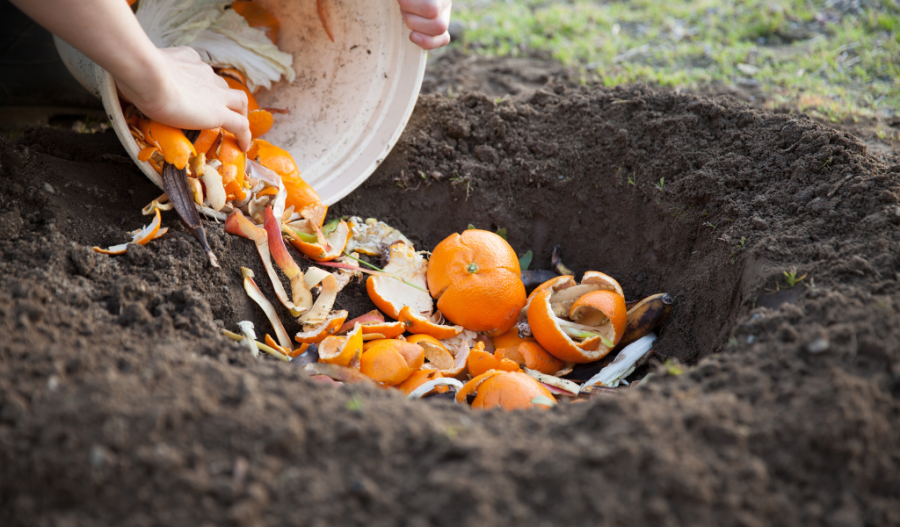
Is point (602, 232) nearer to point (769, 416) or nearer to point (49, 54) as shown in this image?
point (769, 416)

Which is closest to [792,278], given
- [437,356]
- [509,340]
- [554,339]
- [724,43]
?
[554,339]

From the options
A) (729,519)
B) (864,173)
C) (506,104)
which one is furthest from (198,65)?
(864,173)

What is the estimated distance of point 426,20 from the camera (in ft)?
9.55

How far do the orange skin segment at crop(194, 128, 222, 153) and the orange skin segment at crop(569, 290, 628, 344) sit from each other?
1792 millimetres

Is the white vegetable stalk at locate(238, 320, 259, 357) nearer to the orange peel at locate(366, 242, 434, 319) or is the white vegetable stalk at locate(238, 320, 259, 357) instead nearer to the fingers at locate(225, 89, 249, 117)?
the orange peel at locate(366, 242, 434, 319)

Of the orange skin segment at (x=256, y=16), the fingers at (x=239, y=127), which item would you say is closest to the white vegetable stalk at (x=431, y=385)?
the fingers at (x=239, y=127)

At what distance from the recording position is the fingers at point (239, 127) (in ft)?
8.49

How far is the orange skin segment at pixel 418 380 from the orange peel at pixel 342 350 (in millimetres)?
214

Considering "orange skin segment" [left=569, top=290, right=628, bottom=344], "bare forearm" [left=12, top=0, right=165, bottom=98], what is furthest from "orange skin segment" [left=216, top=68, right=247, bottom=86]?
"orange skin segment" [left=569, top=290, right=628, bottom=344]

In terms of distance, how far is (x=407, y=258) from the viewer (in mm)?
2996

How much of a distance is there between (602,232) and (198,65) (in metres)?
2.18

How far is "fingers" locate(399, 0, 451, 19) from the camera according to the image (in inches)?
113

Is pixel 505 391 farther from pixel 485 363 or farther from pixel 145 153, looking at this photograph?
pixel 145 153

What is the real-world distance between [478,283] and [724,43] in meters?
3.61
